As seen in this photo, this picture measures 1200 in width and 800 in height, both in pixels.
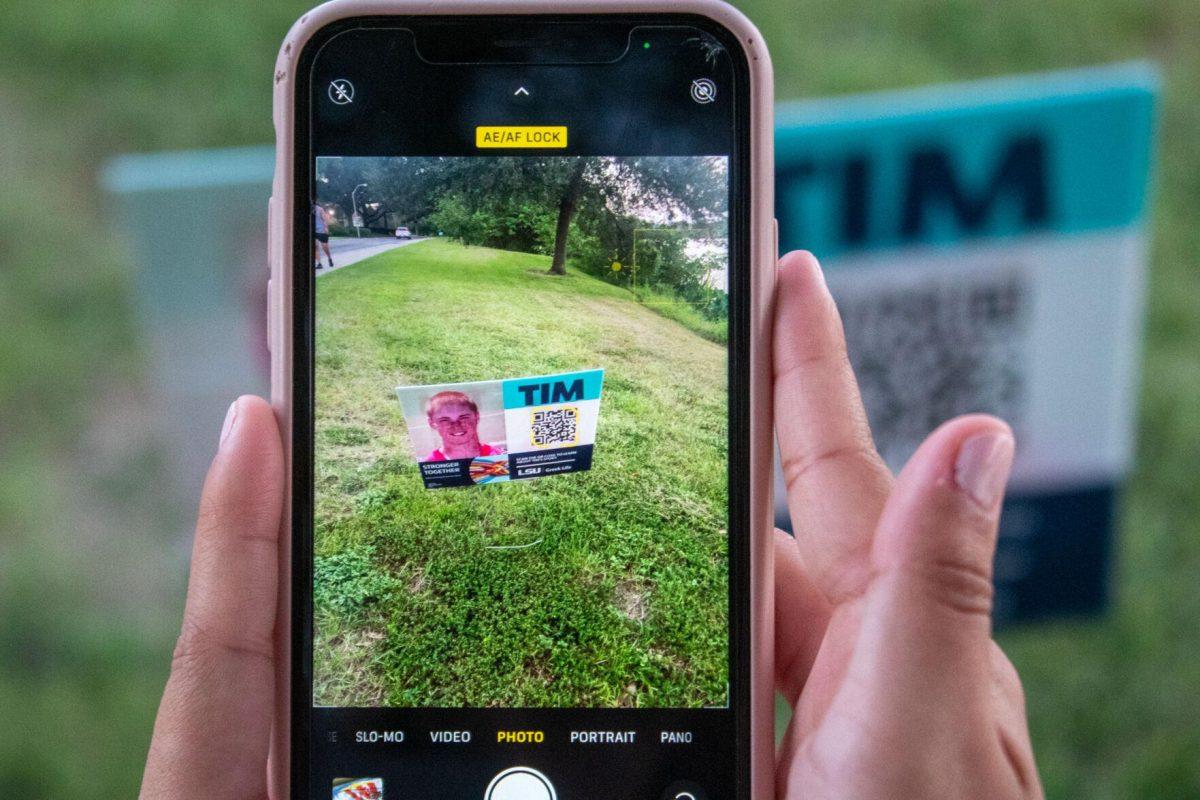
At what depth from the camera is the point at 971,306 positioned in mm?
1445

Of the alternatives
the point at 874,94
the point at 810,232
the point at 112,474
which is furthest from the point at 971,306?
the point at 112,474

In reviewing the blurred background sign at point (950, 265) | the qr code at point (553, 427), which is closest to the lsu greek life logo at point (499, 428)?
the qr code at point (553, 427)

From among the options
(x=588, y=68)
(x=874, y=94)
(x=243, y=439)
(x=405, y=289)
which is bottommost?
(x=243, y=439)

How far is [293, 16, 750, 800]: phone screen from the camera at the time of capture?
857mm

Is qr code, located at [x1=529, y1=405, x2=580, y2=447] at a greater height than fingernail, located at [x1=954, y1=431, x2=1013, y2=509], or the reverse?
qr code, located at [x1=529, y1=405, x2=580, y2=447]

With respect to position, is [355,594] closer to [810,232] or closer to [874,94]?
[810,232]

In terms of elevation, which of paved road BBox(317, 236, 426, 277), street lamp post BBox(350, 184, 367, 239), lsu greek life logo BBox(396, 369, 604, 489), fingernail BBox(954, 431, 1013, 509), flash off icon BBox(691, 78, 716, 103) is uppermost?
flash off icon BBox(691, 78, 716, 103)

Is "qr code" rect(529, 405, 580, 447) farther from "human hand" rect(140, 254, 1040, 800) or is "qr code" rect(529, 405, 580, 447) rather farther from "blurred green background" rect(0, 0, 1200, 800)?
"blurred green background" rect(0, 0, 1200, 800)

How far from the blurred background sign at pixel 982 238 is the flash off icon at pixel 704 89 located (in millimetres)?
549

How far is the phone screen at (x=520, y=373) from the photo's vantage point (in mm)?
857

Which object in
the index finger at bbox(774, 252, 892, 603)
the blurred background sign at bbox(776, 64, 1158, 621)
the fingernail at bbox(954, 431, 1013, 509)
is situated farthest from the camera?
the blurred background sign at bbox(776, 64, 1158, 621)

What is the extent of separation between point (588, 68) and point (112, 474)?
3.37ft

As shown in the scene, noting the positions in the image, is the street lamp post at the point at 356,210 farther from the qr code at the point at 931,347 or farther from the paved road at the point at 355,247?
the qr code at the point at 931,347

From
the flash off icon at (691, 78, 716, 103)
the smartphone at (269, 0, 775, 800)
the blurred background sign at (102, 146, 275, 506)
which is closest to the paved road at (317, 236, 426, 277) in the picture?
the smartphone at (269, 0, 775, 800)
